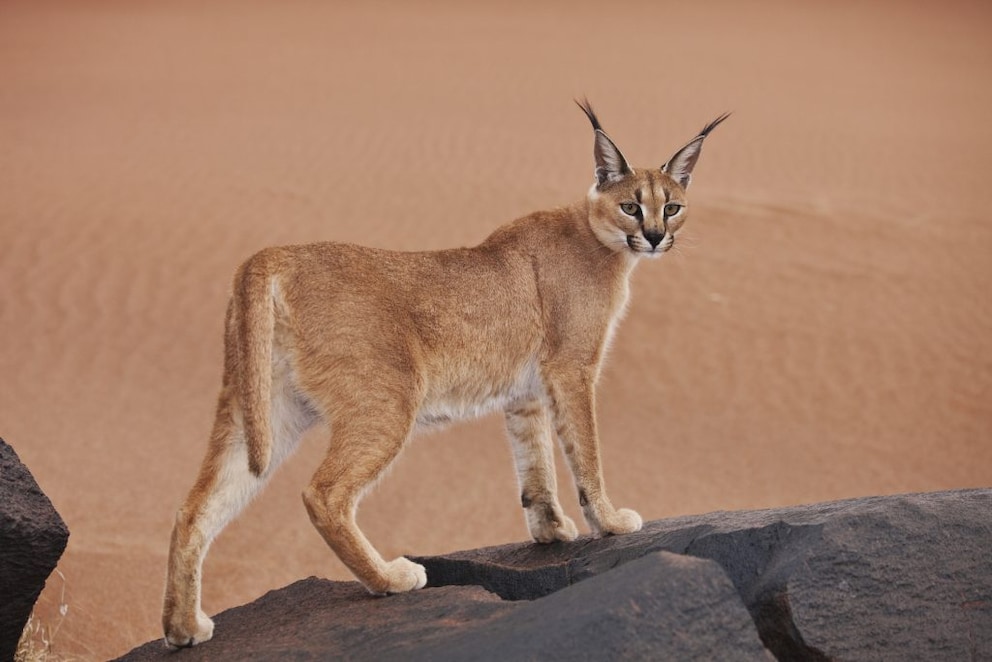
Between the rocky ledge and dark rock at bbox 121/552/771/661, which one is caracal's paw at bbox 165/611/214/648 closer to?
the rocky ledge

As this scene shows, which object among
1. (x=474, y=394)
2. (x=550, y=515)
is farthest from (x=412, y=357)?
(x=550, y=515)

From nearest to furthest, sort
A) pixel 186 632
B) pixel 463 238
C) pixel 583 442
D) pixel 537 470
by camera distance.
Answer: pixel 186 632 < pixel 583 442 < pixel 537 470 < pixel 463 238

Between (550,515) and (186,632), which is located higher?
(186,632)

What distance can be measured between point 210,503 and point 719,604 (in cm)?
220

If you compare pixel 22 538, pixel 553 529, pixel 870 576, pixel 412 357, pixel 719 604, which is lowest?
pixel 553 529

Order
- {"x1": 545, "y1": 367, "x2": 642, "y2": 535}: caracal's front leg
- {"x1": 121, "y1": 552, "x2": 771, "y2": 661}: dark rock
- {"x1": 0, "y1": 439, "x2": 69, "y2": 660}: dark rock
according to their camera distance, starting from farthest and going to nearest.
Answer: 1. {"x1": 545, "y1": 367, "x2": 642, "y2": 535}: caracal's front leg
2. {"x1": 0, "y1": 439, "x2": 69, "y2": 660}: dark rock
3. {"x1": 121, "y1": 552, "x2": 771, "y2": 661}: dark rock

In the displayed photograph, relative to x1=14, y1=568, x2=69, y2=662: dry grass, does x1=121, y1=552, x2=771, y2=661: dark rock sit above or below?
above

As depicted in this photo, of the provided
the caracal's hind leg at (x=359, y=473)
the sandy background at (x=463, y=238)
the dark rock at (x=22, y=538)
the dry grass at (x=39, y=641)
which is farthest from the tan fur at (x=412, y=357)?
the sandy background at (x=463, y=238)

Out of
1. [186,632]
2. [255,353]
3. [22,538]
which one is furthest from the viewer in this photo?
[22,538]

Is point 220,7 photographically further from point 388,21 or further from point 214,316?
point 214,316

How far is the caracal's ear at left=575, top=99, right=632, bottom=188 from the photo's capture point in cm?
565

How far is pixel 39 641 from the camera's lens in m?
7.08

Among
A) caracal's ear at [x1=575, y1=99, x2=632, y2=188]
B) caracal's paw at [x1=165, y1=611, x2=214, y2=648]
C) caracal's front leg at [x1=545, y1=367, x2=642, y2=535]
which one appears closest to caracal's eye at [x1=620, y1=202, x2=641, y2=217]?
caracal's ear at [x1=575, y1=99, x2=632, y2=188]

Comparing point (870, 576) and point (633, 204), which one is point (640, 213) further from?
point (870, 576)
